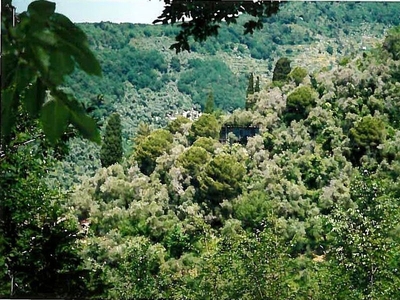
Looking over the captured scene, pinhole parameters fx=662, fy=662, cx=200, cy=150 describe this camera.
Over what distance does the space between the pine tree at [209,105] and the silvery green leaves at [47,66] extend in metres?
2.82

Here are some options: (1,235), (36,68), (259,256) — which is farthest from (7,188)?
(36,68)

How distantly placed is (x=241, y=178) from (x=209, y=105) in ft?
1.57

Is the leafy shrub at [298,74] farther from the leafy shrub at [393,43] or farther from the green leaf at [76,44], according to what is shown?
the green leaf at [76,44]

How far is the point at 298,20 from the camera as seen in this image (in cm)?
341

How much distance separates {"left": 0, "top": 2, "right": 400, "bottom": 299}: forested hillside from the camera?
357 centimetres

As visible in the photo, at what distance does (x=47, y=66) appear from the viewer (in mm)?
716

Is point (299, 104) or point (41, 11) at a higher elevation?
point (41, 11)

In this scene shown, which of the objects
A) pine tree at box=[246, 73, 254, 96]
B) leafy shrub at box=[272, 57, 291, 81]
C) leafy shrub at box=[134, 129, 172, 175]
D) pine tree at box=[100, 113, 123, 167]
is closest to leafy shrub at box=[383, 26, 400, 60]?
leafy shrub at box=[272, 57, 291, 81]

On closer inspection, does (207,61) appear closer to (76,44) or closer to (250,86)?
(250,86)

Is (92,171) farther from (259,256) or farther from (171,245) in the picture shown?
(259,256)

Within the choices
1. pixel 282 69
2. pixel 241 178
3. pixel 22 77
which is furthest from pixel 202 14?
pixel 241 178

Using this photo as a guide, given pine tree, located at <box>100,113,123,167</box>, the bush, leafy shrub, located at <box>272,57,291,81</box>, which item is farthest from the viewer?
the bush

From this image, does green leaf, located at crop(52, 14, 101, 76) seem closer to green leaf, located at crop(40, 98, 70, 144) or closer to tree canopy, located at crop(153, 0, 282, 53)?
green leaf, located at crop(40, 98, 70, 144)

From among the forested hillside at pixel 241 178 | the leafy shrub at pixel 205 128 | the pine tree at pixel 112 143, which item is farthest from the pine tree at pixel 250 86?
the pine tree at pixel 112 143
